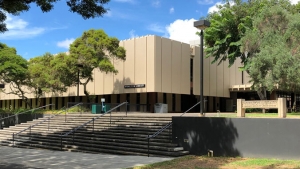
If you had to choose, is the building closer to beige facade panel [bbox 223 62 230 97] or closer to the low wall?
beige facade panel [bbox 223 62 230 97]

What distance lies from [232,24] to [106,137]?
698 inches

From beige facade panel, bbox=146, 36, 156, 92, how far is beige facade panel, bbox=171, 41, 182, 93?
2896mm

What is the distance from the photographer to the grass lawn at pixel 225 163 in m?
10.6

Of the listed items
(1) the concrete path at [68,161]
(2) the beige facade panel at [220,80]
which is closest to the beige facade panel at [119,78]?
(2) the beige facade panel at [220,80]

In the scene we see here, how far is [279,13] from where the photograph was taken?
21.1 metres

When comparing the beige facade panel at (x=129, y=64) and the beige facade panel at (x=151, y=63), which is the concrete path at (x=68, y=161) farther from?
the beige facade panel at (x=129, y=64)

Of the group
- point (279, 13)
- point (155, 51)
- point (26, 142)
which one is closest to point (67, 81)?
point (155, 51)

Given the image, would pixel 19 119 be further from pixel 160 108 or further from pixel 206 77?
pixel 206 77

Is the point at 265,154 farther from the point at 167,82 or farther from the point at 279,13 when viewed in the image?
the point at 167,82

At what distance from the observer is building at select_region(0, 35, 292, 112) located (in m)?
30.5

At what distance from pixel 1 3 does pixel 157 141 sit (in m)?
8.33

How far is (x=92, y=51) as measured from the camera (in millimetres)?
27719

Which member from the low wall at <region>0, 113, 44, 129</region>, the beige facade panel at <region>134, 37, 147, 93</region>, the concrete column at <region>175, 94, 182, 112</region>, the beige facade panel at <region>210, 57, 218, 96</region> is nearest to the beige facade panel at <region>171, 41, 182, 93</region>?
the beige facade panel at <region>134, 37, 147, 93</region>

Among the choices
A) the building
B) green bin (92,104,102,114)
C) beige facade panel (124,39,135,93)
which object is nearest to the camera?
green bin (92,104,102,114)
